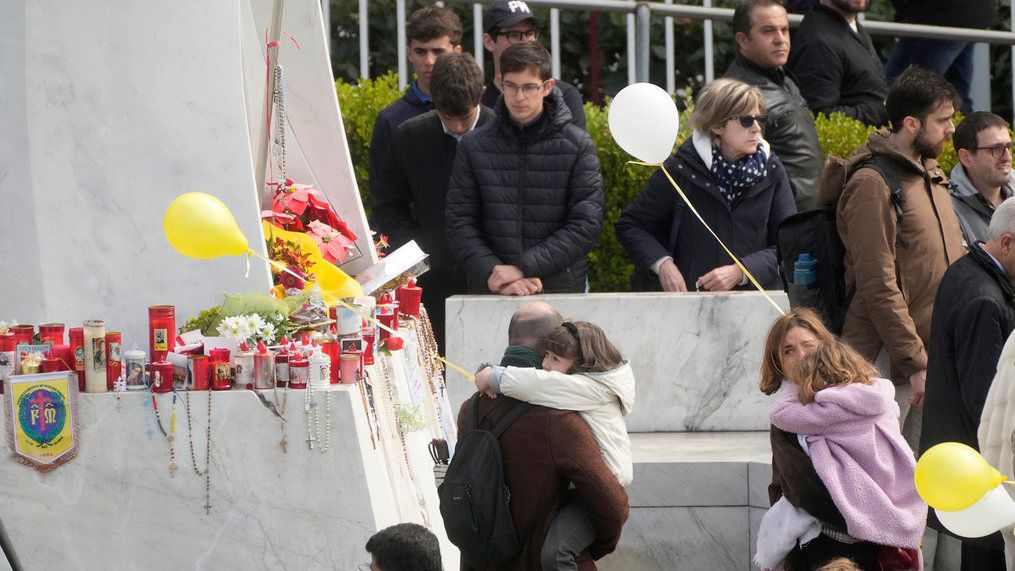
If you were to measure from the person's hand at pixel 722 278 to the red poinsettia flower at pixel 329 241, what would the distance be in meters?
1.72

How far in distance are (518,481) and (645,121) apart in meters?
2.29

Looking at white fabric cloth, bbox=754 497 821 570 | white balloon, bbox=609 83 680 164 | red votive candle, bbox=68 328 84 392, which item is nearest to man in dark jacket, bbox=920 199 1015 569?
white fabric cloth, bbox=754 497 821 570

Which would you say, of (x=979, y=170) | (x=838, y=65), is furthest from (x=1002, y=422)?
(x=838, y=65)

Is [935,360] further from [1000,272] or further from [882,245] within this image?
[882,245]

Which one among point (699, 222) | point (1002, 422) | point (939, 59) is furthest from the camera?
point (939, 59)

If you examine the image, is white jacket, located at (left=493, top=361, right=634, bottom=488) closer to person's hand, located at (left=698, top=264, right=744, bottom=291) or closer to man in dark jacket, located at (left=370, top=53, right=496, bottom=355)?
person's hand, located at (left=698, top=264, right=744, bottom=291)

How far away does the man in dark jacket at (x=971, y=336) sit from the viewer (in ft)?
18.4

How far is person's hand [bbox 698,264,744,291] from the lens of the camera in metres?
7.51

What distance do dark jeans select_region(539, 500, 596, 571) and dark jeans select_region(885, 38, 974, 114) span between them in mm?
6006

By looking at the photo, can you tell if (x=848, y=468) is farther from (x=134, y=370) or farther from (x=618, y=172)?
(x=618, y=172)

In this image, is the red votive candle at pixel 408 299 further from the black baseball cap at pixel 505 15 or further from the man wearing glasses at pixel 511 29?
the black baseball cap at pixel 505 15

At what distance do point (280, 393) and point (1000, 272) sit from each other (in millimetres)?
2557

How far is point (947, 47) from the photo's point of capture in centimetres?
1042

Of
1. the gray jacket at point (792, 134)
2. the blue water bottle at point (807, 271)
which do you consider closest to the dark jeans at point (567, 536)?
the blue water bottle at point (807, 271)
